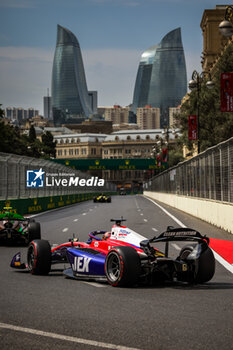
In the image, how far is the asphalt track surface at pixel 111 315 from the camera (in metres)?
5.98

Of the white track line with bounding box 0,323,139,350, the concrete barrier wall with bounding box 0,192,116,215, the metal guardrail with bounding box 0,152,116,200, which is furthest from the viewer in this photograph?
the concrete barrier wall with bounding box 0,192,116,215

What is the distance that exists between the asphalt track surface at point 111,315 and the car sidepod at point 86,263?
5.1 inches

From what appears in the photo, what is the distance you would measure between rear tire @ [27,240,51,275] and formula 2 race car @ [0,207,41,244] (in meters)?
5.41

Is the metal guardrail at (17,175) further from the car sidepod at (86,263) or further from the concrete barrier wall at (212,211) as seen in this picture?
the car sidepod at (86,263)

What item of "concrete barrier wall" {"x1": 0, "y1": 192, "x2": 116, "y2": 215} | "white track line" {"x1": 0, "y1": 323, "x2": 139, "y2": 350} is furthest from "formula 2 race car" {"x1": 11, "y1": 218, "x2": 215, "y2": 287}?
"concrete barrier wall" {"x1": 0, "y1": 192, "x2": 116, "y2": 215}

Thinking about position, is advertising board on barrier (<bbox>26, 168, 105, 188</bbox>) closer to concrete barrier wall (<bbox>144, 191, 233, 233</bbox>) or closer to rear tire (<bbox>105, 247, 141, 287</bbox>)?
concrete barrier wall (<bbox>144, 191, 233, 233</bbox>)

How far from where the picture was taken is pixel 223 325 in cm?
668

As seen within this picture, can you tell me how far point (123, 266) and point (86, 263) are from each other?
1.14 meters

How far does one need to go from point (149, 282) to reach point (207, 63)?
116080 mm

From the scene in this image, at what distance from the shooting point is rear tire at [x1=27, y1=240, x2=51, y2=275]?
1066 centimetres

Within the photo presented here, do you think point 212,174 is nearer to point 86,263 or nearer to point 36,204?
point 36,204

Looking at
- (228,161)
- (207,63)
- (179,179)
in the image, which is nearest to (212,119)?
(179,179)

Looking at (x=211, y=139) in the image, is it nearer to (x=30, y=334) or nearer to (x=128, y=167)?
(x=30, y=334)

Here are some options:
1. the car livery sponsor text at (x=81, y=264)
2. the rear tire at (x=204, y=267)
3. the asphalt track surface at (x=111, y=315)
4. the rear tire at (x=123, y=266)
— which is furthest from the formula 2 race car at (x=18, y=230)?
the rear tire at (x=204, y=267)
